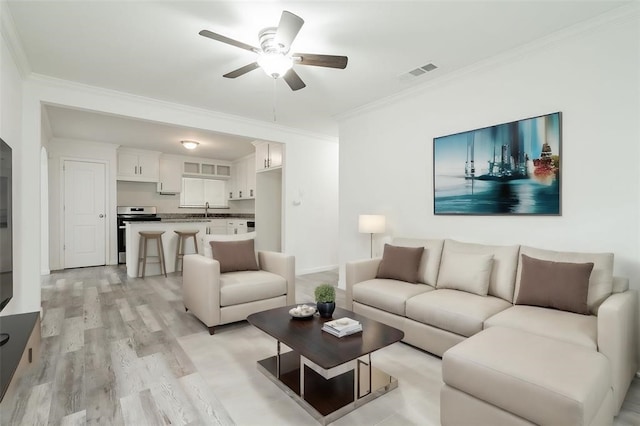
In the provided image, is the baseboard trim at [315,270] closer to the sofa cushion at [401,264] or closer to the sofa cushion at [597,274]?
the sofa cushion at [401,264]

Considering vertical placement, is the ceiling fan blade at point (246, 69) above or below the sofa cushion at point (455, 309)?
above

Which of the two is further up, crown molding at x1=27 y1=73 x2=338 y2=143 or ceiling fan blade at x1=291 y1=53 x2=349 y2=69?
crown molding at x1=27 y1=73 x2=338 y2=143

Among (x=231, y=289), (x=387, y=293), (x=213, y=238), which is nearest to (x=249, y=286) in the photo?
(x=231, y=289)

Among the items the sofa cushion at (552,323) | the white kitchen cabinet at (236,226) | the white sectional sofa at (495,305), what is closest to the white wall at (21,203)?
the white sectional sofa at (495,305)

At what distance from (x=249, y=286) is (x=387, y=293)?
4.49ft

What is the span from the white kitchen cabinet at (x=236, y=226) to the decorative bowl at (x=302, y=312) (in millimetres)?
5113

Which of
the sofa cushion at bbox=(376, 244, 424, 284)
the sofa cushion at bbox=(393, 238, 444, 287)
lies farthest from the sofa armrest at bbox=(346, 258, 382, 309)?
the sofa cushion at bbox=(393, 238, 444, 287)

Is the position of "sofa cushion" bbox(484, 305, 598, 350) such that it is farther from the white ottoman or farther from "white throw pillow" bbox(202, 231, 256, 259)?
"white throw pillow" bbox(202, 231, 256, 259)

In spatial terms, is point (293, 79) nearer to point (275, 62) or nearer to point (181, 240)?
point (275, 62)

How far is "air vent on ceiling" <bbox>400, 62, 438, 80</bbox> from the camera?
3.22m

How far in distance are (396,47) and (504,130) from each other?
1280 millimetres

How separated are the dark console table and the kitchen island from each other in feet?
11.3

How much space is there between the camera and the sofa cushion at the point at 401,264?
123 inches

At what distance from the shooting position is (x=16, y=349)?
167 centimetres
